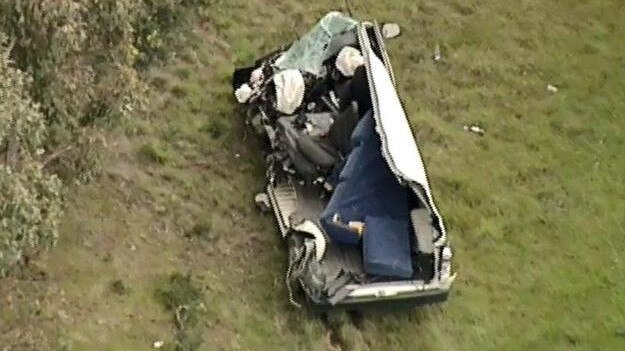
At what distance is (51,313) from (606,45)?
27.4 feet

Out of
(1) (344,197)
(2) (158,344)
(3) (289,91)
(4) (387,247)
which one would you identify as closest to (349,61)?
(3) (289,91)

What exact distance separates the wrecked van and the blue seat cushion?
1cm

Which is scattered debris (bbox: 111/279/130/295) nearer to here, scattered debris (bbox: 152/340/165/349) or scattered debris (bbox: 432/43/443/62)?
scattered debris (bbox: 152/340/165/349)

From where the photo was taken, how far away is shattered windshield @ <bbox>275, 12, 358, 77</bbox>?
39.9 feet

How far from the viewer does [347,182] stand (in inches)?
424

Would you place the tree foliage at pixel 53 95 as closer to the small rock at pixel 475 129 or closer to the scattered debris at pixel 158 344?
the scattered debris at pixel 158 344

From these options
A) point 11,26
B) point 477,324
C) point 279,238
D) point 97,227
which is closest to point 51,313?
point 97,227

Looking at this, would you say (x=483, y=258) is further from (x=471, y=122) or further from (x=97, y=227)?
(x=97, y=227)

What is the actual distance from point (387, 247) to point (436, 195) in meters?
1.92

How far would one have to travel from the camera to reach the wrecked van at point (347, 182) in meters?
10.4

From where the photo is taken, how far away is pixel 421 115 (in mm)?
13125

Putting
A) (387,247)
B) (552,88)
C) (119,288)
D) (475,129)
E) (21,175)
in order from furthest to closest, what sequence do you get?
(552,88) → (475,129) → (119,288) → (387,247) → (21,175)

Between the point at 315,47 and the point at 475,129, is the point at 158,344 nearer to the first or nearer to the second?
the point at 315,47

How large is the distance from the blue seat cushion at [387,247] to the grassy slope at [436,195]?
2.23 feet
